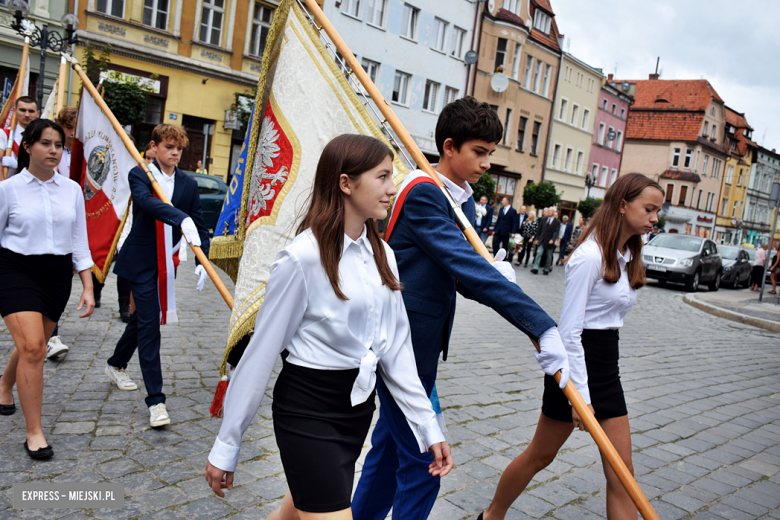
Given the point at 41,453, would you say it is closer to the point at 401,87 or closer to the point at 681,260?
the point at 681,260

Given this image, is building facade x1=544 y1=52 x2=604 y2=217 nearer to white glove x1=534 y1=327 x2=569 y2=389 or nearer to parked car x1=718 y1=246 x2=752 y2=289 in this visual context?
parked car x1=718 y1=246 x2=752 y2=289

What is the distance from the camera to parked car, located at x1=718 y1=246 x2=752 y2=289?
81.5 ft

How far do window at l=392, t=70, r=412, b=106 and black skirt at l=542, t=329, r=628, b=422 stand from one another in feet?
96.4

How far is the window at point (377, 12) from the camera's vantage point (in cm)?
2923

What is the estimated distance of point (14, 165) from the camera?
7617 mm

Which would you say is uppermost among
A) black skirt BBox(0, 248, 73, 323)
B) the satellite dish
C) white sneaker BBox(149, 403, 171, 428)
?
the satellite dish

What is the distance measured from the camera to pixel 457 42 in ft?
112

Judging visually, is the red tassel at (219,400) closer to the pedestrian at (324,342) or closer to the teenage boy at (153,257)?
the pedestrian at (324,342)

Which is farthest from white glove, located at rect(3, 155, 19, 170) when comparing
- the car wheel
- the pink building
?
the pink building

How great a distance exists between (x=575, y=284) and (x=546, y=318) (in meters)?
0.76

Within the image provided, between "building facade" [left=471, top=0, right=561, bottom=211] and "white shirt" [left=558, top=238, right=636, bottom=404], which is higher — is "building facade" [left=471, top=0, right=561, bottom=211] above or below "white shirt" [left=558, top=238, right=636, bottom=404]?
above

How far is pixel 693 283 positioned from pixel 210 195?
50.4ft

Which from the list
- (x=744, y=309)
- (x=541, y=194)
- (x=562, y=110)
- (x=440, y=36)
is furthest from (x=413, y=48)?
(x=744, y=309)

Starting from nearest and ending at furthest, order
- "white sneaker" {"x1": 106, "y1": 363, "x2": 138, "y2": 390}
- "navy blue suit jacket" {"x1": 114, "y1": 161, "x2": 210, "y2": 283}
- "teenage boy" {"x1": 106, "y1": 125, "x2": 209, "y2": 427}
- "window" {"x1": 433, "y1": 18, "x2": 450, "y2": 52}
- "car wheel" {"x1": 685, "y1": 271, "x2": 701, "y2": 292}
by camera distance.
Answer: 1. "teenage boy" {"x1": 106, "y1": 125, "x2": 209, "y2": 427}
2. "navy blue suit jacket" {"x1": 114, "y1": 161, "x2": 210, "y2": 283}
3. "white sneaker" {"x1": 106, "y1": 363, "x2": 138, "y2": 390}
4. "car wheel" {"x1": 685, "y1": 271, "x2": 701, "y2": 292}
5. "window" {"x1": 433, "y1": 18, "x2": 450, "y2": 52}
